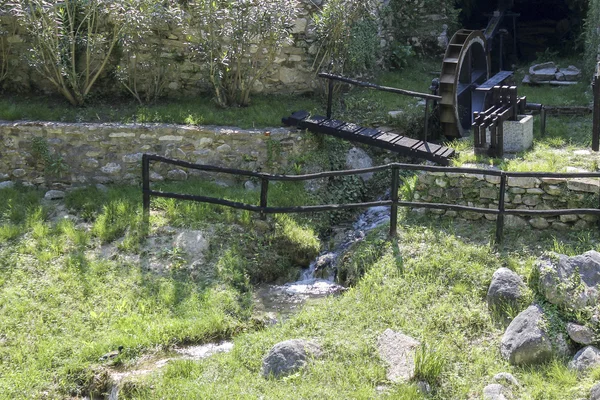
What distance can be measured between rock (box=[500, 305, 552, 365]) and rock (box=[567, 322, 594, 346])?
0.21 metres

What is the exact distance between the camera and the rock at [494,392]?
5.88 metres

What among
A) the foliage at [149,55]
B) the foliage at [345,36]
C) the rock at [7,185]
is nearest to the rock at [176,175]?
the foliage at [149,55]

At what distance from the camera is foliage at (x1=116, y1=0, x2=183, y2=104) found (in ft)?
35.9

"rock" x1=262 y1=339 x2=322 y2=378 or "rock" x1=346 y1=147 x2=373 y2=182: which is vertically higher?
"rock" x1=346 y1=147 x2=373 y2=182

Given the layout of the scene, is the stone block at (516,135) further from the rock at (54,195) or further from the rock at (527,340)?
the rock at (54,195)

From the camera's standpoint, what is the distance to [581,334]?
6.34m

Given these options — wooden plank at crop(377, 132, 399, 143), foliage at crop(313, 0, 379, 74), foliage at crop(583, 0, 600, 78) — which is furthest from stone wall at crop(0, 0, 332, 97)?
foliage at crop(583, 0, 600, 78)

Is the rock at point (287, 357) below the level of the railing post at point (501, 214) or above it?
below

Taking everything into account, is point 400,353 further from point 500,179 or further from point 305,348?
point 500,179

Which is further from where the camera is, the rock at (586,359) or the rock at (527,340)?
the rock at (527,340)

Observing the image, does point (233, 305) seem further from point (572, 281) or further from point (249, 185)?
point (572, 281)

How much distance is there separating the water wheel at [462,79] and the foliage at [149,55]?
3804mm

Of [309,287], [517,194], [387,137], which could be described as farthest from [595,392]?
[387,137]

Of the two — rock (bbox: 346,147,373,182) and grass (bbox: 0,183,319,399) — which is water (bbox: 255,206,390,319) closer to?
grass (bbox: 0,183,319,399)
